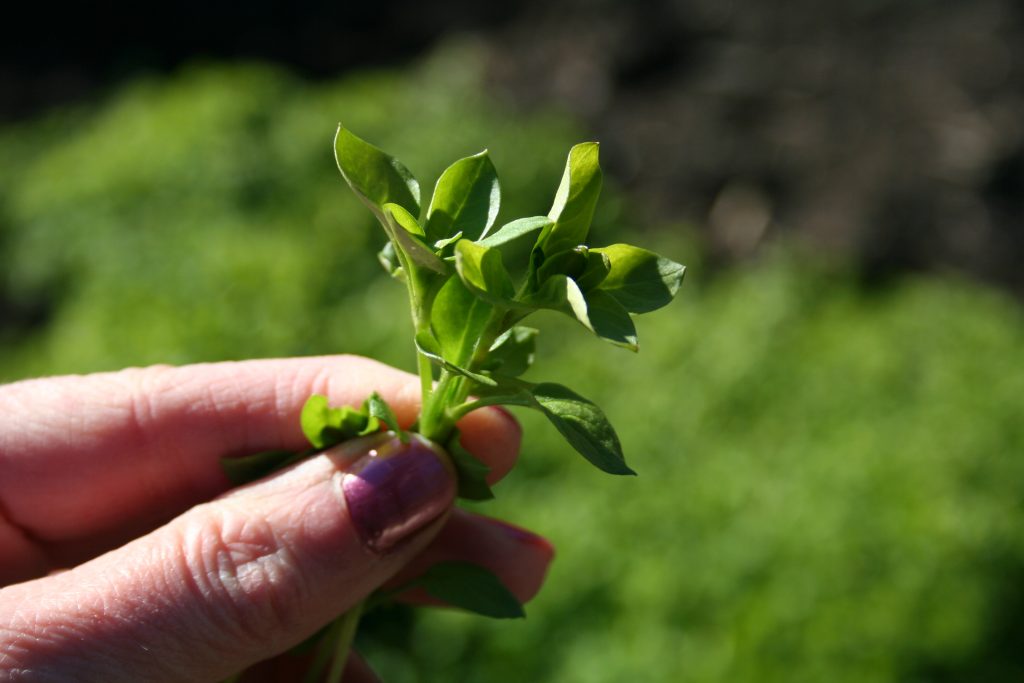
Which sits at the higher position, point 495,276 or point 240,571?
point 495,276

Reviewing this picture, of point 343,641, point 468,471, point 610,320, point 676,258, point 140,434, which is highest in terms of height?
point 610,320

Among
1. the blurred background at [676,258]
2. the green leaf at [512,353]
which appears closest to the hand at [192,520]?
the green leaf at [512,353]

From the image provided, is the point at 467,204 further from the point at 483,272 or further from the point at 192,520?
the point at 192,520

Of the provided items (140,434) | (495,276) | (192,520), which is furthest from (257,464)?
(495,276)

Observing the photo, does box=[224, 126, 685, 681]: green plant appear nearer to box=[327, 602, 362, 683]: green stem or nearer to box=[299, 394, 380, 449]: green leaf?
box=[299, 394, 380, 449]: green leaf

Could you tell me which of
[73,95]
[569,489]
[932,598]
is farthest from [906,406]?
[73,95]

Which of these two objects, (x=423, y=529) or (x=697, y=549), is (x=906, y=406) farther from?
(x=423, y=529)
